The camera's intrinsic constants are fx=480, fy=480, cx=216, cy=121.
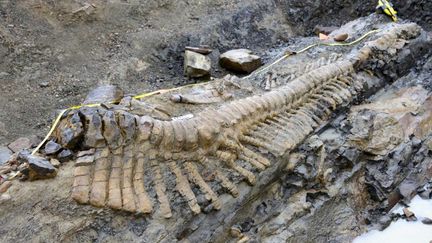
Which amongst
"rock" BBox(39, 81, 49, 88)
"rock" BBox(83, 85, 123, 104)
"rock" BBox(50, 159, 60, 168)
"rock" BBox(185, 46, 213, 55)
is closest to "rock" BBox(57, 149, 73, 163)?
"rock" BBox(50, 159, 60, 168)

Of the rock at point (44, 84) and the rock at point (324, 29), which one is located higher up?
the rock at point (324, 29)

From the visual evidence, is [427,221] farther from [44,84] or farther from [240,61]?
[44,84]

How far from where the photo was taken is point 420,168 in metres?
5.82

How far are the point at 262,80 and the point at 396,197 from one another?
2126mm

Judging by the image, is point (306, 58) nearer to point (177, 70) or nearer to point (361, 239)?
point (177, 70)

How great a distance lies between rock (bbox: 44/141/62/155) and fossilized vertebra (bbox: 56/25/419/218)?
6cm

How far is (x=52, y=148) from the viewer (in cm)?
381

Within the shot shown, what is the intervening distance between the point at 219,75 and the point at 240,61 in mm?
461

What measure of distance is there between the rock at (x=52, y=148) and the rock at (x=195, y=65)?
3.96m

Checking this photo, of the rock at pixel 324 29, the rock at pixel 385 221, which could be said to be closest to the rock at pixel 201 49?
the rock at pixel 324 29

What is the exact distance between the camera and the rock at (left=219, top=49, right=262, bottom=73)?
25.7 feet

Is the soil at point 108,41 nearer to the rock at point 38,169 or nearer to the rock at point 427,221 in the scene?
the rock at point 38,169

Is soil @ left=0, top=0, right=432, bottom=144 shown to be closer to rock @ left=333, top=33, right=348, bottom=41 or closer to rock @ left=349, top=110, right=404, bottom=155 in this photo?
rock @ left=333, top=33, right=348, bottom=41

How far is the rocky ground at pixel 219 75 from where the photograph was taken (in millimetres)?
3672
